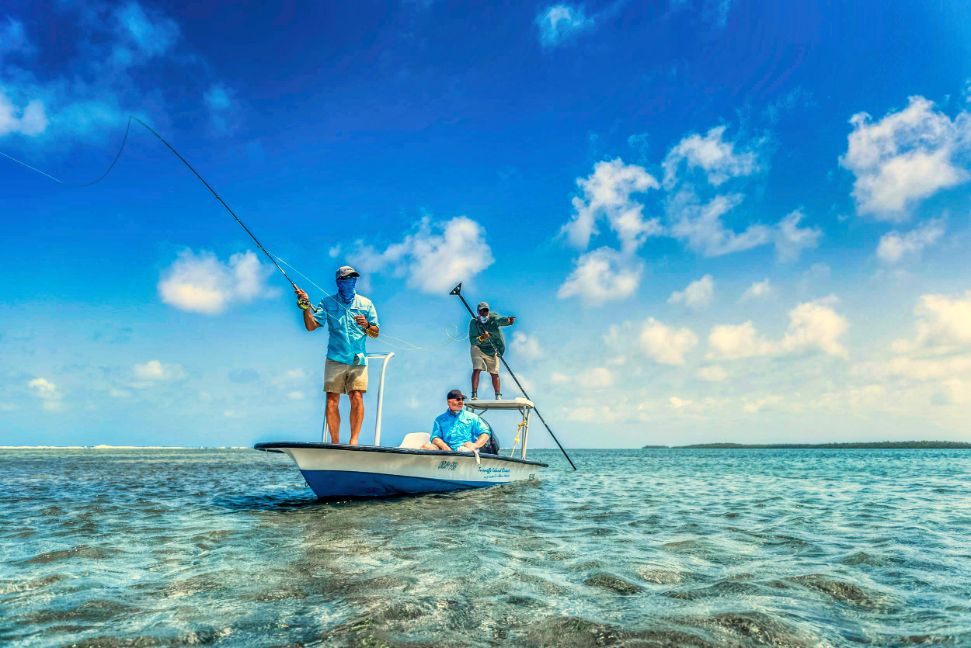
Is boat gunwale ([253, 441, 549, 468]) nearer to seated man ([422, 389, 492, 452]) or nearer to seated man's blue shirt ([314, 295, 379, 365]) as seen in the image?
seated man ([422, 389, 492, 452])

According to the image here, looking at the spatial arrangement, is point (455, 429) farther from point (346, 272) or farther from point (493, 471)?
point (346, 272)

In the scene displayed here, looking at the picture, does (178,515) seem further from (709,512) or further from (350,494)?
(709,512)

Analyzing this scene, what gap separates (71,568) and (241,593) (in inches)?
81.3

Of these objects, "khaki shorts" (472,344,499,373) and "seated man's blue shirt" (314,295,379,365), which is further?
"khaki shorts" (472,344,499,373)

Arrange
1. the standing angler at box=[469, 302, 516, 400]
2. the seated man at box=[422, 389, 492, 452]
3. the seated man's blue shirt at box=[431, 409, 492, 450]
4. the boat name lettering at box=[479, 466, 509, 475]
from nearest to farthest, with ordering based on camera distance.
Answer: the seated man at box=[422, 389, 492, 452] < the seated man's blue shirt at box=[431, 409, 492, 450] < the boat name lettering at box=[479, 466, 509, 475] < the standing angler at box=[469, 302, 516, 400]

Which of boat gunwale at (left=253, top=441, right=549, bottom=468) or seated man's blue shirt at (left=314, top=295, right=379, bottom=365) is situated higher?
seated man's blue shirt at (left=314, top=295, right=379, bottom=365)

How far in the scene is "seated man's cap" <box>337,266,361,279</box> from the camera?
10.3 metres

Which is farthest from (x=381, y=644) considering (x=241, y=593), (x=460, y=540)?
(x=460, y=540)

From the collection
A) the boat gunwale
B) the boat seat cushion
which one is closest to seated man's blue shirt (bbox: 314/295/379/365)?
the boat gunwale

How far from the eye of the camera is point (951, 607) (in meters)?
4.23

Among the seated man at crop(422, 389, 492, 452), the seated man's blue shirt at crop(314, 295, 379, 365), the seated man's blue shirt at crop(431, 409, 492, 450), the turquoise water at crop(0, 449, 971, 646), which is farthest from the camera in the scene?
the seated man's blue shirt at crop(431, 409, 492, 450)

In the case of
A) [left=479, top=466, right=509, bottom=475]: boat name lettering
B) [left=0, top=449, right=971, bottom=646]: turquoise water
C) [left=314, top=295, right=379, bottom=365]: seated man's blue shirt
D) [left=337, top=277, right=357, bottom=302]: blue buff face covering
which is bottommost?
[left=0, top=449, right=971, bottom=646]: turquoise water

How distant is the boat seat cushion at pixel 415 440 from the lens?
543 inches

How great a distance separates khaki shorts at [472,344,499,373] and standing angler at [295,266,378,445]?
21.0 feet
